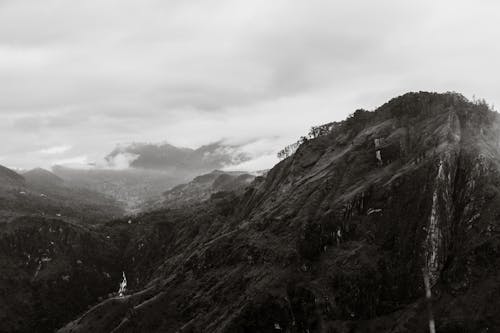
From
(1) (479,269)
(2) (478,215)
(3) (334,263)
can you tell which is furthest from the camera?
(3) (334,263)

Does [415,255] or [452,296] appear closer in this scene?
[452,296]

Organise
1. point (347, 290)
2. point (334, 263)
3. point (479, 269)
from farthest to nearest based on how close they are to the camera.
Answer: point (334, 263) < point (347, 290) < point (479, 269)

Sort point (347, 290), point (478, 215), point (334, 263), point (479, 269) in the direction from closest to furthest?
point (479, 269)
point (478, 215)
point (347, 290)
point (334, 263)

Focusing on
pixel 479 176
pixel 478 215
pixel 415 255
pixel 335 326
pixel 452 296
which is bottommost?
pixel 335 326

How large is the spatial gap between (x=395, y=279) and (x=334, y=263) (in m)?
28.4

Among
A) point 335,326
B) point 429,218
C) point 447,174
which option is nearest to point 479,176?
point 447,174

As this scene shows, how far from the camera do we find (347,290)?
185375mm

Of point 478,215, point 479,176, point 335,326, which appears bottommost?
point 335,326

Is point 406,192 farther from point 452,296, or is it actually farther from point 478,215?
point 452,296

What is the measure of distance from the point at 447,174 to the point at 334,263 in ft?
182

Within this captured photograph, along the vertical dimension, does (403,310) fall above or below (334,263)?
below

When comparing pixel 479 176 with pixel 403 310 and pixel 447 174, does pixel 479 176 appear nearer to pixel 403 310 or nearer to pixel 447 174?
pixel 447 174

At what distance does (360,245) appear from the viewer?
195125mm

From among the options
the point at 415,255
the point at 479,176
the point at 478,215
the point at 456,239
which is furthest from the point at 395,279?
the point at 479,176
